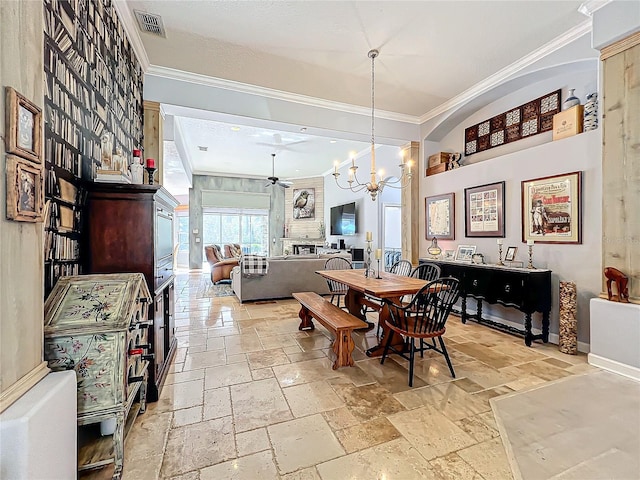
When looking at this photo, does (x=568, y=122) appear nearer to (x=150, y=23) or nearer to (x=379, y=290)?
(x=379, y=290)

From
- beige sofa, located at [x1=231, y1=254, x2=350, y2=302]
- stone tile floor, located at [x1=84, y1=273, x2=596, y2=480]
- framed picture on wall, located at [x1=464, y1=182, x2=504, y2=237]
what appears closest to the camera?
stone tile floor, located at [x1=84, y1=273, x2=596, y2=480]

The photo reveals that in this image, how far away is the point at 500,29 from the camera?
3100 mm

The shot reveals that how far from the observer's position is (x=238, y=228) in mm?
10984

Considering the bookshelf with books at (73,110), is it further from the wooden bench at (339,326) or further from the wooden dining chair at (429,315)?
the wooden dining chair at (429,315)

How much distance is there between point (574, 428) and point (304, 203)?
950 cm

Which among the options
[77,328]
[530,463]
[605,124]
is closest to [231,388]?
[77,328]

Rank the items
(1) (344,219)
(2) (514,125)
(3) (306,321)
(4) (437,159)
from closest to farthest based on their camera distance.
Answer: (3) (306,321)
(2) (514,125)
(4) (437,159)
(1) (344,219)

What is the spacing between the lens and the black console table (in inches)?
134

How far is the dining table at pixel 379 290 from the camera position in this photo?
2779 mm

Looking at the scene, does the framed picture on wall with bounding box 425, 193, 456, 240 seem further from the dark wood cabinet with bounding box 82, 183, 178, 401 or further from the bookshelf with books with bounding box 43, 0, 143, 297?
the bookshelf with books with bounding box 43, 0, 143, 297

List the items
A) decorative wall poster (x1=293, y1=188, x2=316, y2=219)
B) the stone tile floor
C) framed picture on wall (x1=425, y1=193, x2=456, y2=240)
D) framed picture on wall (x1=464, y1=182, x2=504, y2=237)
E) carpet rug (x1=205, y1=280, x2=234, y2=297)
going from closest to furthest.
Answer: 1. the stone tile floor
2. framed picture on wall (x1=464, y1=182, x2=504, y2=237)
3. framed picture on wall (x1=425, y1=193, x2=456, y2=240)
4. carpet rug (x1=205, y1=280, x2=234, y2=297)
5. decorative wall poster (x1=293, y1=188, x2=316, y2=219)

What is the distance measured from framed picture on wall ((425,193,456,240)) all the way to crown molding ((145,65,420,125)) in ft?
5.00

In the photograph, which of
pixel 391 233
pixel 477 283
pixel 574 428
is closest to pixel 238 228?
pixel 391 233

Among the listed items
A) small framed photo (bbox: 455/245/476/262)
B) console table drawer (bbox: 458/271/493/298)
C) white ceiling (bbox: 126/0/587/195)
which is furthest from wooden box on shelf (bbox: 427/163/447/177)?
console table drawer (bbox: 458/271/493/298)
